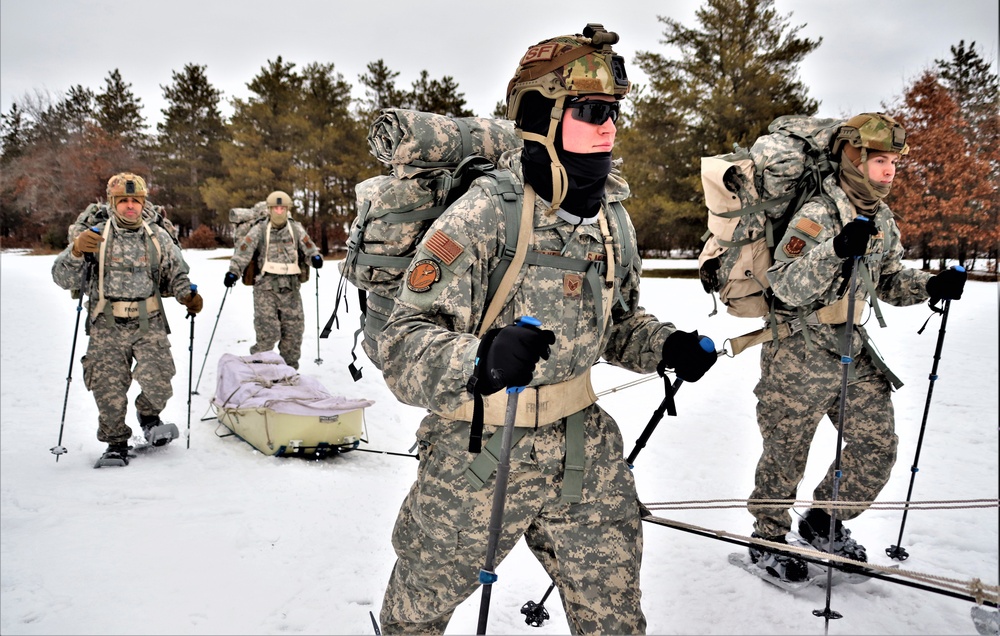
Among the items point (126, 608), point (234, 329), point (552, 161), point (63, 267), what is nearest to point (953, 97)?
point (552, 161)

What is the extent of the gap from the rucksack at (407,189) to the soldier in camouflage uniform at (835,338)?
5.92ft

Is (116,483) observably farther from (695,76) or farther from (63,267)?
(695,76)

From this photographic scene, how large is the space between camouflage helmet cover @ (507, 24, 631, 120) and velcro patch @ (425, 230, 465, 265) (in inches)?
26.3

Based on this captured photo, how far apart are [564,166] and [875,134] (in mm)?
2546

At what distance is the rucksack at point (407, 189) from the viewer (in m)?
2.78

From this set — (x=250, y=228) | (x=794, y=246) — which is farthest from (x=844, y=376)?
(x=250, y=228)

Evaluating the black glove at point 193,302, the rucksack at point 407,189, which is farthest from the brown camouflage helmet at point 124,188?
the rucksack at point 407,189

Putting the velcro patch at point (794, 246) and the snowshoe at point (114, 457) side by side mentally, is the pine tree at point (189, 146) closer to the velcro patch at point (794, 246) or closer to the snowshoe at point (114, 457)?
the snowshoe at point (114, 457)

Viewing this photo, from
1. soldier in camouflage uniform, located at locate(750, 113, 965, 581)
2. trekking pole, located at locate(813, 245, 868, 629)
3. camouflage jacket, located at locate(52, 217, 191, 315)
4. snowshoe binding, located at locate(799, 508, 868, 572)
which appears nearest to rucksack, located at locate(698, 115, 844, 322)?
soldier in camouflage uniform, located at locate(750, 113, 965, 581)

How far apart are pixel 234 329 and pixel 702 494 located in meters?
11.4

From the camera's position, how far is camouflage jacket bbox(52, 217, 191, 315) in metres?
6.83

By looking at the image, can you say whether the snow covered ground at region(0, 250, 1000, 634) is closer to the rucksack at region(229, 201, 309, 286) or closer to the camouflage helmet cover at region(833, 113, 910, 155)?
the camouflage helmet cover at region(833, 113, 910, 155)

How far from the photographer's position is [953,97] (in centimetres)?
784

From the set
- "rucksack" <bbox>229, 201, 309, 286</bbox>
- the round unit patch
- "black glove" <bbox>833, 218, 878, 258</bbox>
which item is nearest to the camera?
the round unit patch
